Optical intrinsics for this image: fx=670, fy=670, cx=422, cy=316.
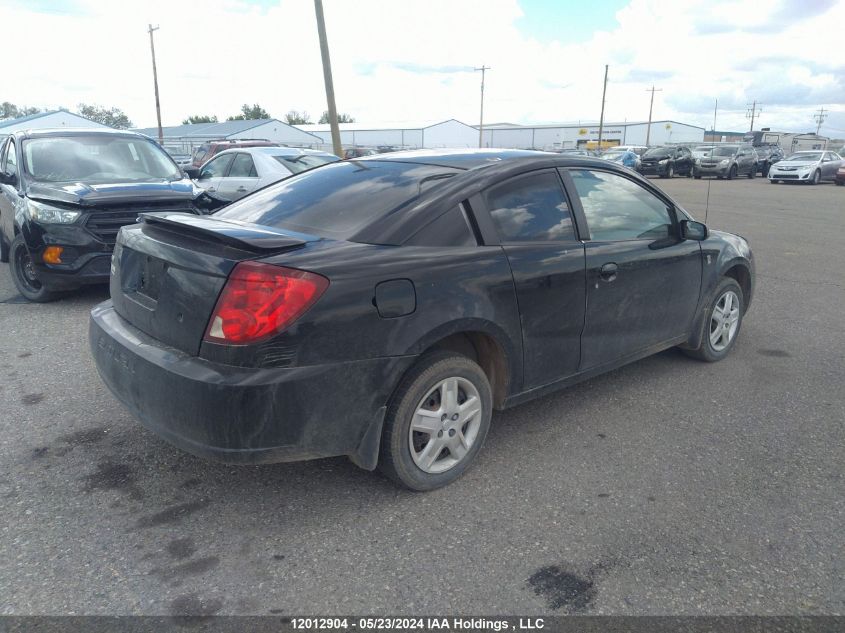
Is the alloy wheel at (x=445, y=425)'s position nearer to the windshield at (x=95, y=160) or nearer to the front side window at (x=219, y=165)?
the windshield at (x=95, y=160)

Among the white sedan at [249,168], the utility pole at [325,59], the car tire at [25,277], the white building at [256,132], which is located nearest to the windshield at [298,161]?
the white sedan at [249,168]

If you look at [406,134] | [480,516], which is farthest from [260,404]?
[406,134]

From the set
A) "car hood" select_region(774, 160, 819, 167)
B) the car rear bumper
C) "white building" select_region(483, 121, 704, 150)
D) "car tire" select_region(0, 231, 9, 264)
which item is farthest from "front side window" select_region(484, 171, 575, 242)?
"white building" select_region(483, 121, 704, 150)

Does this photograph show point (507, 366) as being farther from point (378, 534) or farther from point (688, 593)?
point (688, 593)

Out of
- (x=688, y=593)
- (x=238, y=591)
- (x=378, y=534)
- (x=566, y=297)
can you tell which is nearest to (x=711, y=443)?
(x=566, y=297)

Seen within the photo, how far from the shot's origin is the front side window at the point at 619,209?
12.9 feet

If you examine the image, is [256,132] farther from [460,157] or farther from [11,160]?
[460,157]

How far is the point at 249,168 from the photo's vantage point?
34.7 ft

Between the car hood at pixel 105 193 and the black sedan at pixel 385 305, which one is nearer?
the black sedan at pixel 385 305

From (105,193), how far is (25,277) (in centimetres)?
138

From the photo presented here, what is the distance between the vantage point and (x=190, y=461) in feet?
11.5

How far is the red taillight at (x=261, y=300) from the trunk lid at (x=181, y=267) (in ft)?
0.23

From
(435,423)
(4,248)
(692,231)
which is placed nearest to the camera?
(435,423)

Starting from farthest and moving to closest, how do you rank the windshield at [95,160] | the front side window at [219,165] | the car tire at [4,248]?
1. the front side window at [219,165]
2. the car tire at [4,248]
3. the windshield at [95,160]
